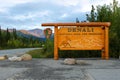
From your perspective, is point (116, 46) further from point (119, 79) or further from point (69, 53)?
point (119, 79)

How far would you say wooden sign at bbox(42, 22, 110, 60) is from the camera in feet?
61.2

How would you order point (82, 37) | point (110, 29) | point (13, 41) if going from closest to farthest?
point (82, 37), point (110, 29), point (13, 41)

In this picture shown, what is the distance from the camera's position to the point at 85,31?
1892 cm

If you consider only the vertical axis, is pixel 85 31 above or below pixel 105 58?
above

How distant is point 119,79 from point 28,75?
117 inches

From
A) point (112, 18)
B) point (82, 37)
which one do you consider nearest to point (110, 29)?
point (112, 18)

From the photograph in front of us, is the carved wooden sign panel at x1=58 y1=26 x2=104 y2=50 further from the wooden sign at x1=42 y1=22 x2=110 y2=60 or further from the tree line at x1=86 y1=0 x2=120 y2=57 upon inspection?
the tree line at x1=86 y1=0 x2=120 y2=57

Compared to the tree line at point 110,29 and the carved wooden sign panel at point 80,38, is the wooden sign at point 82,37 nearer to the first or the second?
the carved wooden sign panel at point 80,38

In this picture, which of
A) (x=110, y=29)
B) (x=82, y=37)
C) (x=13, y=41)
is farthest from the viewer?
(x=13, y=41)

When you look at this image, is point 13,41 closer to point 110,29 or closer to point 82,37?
point 110,29

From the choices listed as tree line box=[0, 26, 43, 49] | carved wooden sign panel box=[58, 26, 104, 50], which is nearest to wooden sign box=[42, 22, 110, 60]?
carved wooden sign panel box=[58, 26, 104, 50]

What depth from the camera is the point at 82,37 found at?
61.7ft

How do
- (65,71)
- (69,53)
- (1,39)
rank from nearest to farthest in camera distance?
(65,71), (69,53), (1,39)

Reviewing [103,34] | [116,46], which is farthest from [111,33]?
[103,34]
